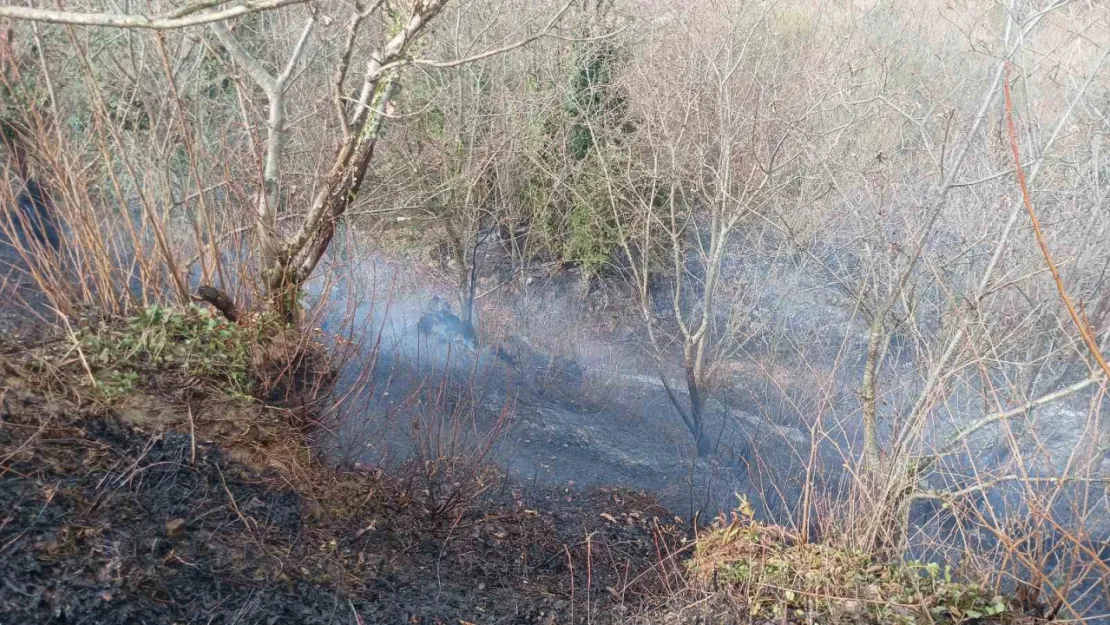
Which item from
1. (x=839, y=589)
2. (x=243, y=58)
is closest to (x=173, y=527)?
(x=243, y=58)

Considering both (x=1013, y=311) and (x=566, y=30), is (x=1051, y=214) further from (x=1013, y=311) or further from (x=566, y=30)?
(x=566, y=30)

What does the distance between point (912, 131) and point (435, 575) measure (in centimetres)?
655

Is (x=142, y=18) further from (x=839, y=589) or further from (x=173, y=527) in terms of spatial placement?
A: (x=839, y=589)

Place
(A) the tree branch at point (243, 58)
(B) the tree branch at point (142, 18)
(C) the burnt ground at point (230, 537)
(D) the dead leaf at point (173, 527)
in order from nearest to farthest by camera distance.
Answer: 1. (B) the tree branch at point (142, 18)
2. (C) the burnt ground at point (230, 537)
3. (D) the dead leaf at point (173, 527)
4. (A) the tree branch at point (243, 58)

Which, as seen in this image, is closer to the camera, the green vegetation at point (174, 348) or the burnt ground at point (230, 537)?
the burnt ground at point (230, 537)

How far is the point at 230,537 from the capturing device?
370 centimetres

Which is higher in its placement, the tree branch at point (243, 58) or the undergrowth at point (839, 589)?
the tree branch at point (243, 58)

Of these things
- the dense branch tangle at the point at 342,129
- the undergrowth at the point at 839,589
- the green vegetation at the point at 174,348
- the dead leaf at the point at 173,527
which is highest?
the dense branch tangle at the point at 342,129

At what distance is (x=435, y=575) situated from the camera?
4.16m

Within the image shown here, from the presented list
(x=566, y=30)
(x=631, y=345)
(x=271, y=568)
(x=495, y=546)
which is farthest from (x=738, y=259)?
(x=271, y=568)

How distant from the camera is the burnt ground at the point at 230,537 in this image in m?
3.17

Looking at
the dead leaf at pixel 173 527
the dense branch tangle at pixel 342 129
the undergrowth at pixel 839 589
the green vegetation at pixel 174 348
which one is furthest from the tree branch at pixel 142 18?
the undergrowth at pixel 839 589

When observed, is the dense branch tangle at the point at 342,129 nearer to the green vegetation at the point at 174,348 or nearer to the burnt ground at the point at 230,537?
the green vegetation at the point at 174,348

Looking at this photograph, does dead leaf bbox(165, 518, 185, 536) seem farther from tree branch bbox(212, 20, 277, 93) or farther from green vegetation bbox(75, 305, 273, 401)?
tree branch bbox(212, 20, 277, 93)
